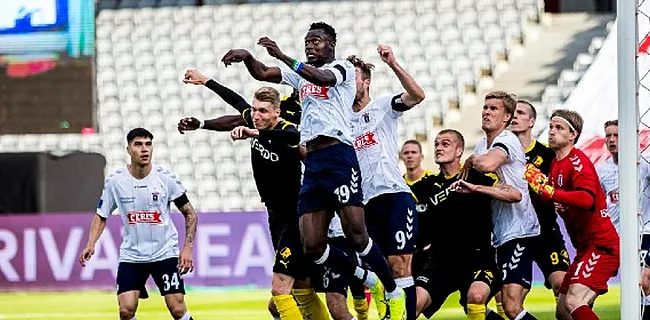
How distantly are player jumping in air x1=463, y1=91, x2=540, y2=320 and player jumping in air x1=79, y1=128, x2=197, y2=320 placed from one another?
2.21m

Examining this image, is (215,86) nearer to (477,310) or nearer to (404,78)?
(404,78)

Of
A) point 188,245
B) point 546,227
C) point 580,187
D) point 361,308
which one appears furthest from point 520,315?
point 188,245

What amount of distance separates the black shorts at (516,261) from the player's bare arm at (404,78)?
1162 millimetres

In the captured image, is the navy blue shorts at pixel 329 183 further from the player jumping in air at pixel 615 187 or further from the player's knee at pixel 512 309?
the player jumping in air at pixel 615 187

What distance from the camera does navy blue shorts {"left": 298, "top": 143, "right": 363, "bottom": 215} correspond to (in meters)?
8.34

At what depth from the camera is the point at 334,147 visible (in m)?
8.43

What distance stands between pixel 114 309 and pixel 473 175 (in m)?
6.49

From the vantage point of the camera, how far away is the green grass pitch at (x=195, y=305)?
43.6 ft

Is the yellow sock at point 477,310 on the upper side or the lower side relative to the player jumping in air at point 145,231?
lower

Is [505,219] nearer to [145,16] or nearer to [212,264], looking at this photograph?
[212,264]

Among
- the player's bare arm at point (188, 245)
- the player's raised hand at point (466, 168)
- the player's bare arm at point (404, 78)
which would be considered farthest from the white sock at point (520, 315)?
the player's bare arm at point (188, 245)

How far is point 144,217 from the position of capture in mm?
9969

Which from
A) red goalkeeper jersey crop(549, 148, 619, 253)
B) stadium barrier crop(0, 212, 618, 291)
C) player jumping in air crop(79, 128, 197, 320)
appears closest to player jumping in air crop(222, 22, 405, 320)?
red goalkeeper jersey crop(549, 148, 619, 253)

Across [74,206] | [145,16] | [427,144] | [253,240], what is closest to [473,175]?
[253,240]
